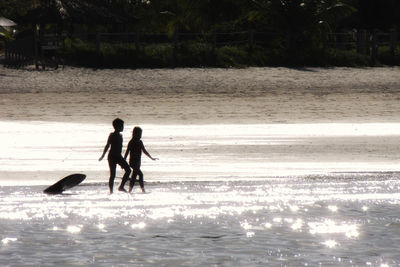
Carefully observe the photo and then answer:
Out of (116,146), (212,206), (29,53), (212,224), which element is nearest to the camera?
(212,224)

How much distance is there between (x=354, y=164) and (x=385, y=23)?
3268cm

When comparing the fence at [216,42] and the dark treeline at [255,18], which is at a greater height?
the dark treeline at [255,18]

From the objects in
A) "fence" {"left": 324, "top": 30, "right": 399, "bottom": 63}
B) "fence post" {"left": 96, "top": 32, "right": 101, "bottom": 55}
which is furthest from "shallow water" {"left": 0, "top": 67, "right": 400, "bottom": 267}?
"fence" {"left": 324, "top": 30, "right": 399, "bottom": 63}

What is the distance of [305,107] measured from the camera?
27812 mm

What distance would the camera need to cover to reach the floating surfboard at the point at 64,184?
47.3 ft

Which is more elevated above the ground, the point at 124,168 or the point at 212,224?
the point at 124,168

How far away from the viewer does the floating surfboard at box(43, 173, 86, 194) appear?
14422 mm

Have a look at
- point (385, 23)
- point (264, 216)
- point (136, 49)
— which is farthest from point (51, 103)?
point (385, 23)

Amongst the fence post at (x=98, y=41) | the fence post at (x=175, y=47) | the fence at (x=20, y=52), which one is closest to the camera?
the fence post at (x=175, y=47)

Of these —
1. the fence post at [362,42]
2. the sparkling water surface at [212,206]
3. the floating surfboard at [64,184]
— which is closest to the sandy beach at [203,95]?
the fence post at [362,42]

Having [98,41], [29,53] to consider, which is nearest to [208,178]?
[98,41]

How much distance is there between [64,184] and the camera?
14492 mm

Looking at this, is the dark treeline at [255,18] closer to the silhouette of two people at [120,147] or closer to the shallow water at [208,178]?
the shallow water at [208,178]

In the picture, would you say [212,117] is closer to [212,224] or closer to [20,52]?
[212,224]
